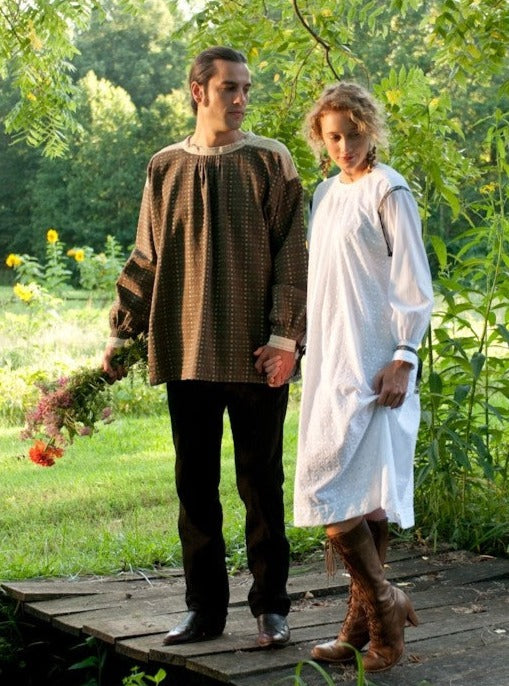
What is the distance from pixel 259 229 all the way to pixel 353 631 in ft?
3.74

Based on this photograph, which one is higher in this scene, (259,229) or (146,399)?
(259,229)

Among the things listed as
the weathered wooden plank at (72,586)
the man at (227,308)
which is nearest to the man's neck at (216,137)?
the man at (227,308)

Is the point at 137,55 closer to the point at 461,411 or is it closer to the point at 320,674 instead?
the point at 461,411

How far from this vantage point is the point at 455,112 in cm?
2080

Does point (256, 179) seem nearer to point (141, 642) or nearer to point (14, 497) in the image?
point (141, 642)

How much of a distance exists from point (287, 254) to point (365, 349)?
1.43ft

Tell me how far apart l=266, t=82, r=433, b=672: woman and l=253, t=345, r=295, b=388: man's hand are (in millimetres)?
143

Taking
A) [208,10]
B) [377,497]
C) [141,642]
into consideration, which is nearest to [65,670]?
[141,642]

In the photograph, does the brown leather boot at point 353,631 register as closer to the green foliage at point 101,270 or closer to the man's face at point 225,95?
the man's face at point 225,95

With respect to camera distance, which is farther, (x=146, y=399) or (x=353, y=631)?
(x=146, y=399)

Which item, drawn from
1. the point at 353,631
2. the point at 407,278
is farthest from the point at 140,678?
the point at 407,278

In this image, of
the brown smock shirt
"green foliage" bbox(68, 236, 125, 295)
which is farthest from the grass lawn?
"green foliage" bbox(68, 236, 125, 295)

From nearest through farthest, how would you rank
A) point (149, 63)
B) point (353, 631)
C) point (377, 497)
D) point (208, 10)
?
point (377, 497)
point (353, 631)
point (208, 10)
point (149, 63)

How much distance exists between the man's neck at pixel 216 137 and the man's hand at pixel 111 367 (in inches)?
27.3
